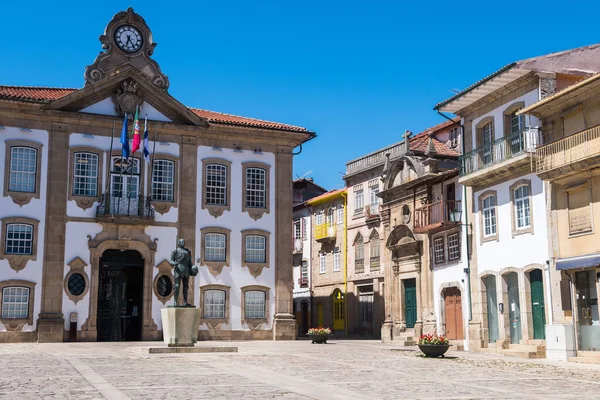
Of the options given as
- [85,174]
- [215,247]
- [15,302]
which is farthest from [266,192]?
[15,302]

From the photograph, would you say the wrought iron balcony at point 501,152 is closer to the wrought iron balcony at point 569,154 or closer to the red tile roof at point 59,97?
the wrought iron balcony at point 569,154

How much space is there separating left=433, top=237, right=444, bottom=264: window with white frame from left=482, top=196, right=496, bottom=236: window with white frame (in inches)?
141

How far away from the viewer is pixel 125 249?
31.6 meters

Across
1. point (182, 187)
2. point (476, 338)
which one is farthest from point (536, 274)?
point (182, 187)

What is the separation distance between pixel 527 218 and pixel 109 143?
56.5 feet

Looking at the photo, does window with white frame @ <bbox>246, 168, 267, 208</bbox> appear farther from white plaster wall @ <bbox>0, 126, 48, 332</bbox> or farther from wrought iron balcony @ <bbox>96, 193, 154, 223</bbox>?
white plaster wall @ <bbox>0, 126, 48, 332</bbox>

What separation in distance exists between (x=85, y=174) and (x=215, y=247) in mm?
6251

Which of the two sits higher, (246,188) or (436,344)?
(246,188)

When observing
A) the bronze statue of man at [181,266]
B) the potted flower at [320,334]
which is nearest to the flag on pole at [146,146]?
the bronze statue of man at [181,266]

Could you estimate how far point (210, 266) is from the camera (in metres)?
33.0

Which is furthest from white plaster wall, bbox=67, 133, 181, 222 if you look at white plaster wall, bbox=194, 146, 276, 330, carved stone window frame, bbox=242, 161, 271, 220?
carved stone window frame, bbox=242, 161, 271, 220

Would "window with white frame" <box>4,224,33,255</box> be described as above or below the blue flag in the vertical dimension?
below

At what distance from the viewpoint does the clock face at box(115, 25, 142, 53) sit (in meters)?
33.5

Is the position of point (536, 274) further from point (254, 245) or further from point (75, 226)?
point (75, 226)
